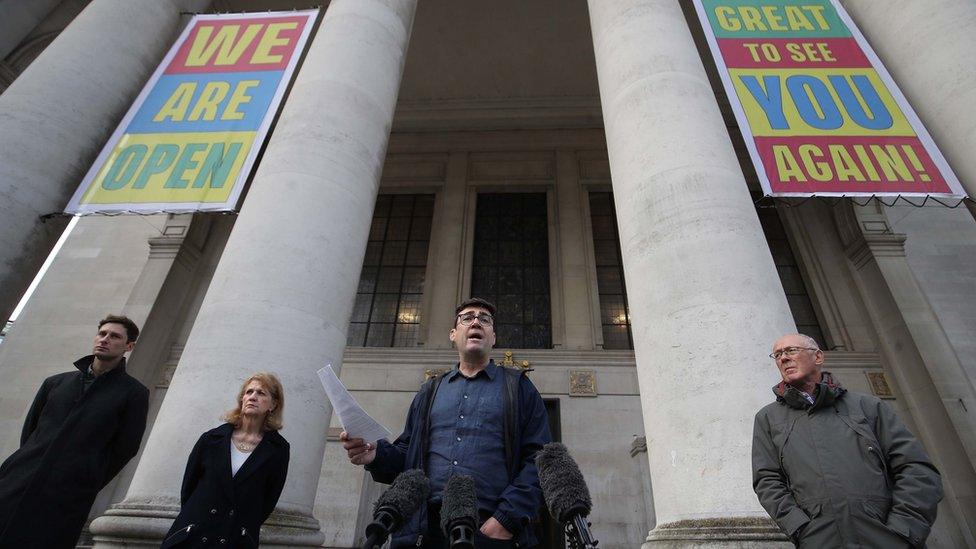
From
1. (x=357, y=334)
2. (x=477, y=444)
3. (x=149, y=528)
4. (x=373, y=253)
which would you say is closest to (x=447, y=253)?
(x=373, y=253)

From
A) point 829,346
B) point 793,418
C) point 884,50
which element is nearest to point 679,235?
point 793,418

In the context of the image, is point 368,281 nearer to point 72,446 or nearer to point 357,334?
point 357,334

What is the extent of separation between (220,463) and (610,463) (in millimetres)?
8258

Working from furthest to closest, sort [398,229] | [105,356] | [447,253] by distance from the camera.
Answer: [398,229] < [447,253] < [105,356]

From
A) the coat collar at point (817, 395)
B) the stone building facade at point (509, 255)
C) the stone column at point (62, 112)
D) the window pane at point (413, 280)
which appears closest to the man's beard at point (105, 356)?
the stone building facade at point (509, 255)

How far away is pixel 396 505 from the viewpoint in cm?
186

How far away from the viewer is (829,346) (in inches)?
444

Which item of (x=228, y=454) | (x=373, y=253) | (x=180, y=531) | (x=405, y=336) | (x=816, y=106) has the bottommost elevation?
(x=180, y=531)

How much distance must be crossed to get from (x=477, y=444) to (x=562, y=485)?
61 cm

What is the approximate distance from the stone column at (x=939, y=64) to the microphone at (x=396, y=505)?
23.2 feet

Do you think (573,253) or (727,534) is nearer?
(727,534)

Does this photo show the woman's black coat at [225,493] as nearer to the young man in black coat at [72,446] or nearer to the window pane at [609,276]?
the young man in black coat at [72,446]

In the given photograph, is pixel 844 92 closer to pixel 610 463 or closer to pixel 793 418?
pixel 793 418

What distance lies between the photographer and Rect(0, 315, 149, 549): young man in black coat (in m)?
2.96
